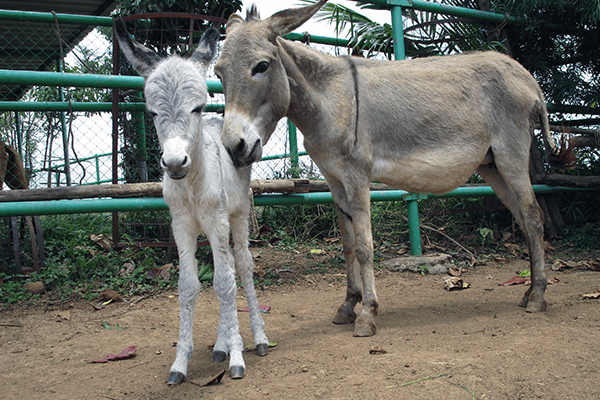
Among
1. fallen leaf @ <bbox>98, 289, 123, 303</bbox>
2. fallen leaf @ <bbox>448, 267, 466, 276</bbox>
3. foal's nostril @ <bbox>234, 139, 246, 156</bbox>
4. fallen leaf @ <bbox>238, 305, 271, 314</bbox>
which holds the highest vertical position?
foal's nostril @ <bbox>234, 139, 246, 156</bbox>

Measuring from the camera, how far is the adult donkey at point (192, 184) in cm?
209

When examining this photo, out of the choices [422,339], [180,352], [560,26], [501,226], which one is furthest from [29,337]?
[560,26]

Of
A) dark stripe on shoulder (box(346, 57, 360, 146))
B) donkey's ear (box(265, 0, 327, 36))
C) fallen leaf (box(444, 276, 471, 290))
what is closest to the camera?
donkey's ear (box(265, 0, 327, 36))

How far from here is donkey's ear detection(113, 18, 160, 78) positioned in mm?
2305

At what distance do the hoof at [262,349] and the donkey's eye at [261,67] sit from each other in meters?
1.62

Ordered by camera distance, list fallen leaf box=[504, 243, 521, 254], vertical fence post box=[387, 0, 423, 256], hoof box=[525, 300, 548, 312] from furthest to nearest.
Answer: fallen leaf box=[504, 243, 521, 254]
vertical fence post box=[387, 0, 423, 256]
hoof box=[525, 300, 548, 312]

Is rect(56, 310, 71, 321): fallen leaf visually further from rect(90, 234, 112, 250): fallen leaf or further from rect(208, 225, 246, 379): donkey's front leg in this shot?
rect(208, 225, 246, 379): donkey's front leg

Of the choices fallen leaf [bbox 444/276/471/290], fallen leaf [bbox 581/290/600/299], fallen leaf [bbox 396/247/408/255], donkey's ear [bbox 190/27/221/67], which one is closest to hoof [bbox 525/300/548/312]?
fallen leaf [bbox 581/290/600/299]

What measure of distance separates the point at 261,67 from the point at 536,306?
2.57 metres

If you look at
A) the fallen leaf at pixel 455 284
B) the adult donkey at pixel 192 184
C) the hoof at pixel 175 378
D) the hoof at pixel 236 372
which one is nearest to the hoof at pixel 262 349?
the adult donkey at pixel 192 184

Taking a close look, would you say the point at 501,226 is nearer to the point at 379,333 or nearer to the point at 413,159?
the point at 413,159

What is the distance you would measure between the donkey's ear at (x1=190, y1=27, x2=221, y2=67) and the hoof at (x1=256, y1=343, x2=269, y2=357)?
5.37ft

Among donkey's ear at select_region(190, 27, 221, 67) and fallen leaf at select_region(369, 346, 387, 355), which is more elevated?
donkey's ear at select_region(190, 27, 221, 67)

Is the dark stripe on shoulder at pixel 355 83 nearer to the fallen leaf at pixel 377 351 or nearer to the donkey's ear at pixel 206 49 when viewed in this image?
the donkey's ear at pixel 206 49
